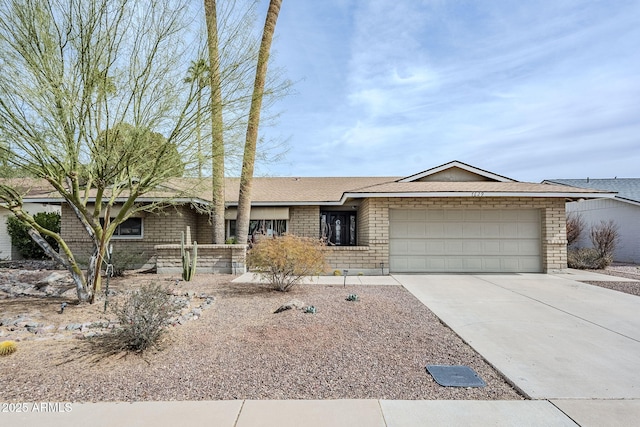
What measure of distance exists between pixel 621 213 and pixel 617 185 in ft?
12.4

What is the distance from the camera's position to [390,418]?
10.6ft

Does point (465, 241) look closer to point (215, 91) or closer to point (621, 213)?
point (215, 91)

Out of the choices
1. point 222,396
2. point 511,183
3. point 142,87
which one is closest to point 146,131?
point 142,87

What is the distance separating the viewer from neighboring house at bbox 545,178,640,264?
59.6 feet

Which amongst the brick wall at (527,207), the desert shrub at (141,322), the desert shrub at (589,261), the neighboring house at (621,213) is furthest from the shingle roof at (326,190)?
the neighboring house at (621,213)

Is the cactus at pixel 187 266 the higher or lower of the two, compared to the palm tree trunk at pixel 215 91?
lower

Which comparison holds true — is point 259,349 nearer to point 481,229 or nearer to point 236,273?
point 236,273

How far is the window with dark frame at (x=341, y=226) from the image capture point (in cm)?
1703

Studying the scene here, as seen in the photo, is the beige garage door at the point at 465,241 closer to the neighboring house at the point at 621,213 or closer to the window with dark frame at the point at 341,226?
the window with dark frame at the point at 341,226

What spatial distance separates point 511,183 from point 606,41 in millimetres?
5770

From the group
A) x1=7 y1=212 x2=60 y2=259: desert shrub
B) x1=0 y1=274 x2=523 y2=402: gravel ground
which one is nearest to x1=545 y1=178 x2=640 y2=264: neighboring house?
x1=0 y1=274 x2=523 y2=402: gravel ground

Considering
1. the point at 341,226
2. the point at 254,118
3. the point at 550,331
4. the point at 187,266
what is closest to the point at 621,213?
the point at 341,226

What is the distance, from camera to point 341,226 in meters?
17.2

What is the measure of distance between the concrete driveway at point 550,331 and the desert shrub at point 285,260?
272 cm
